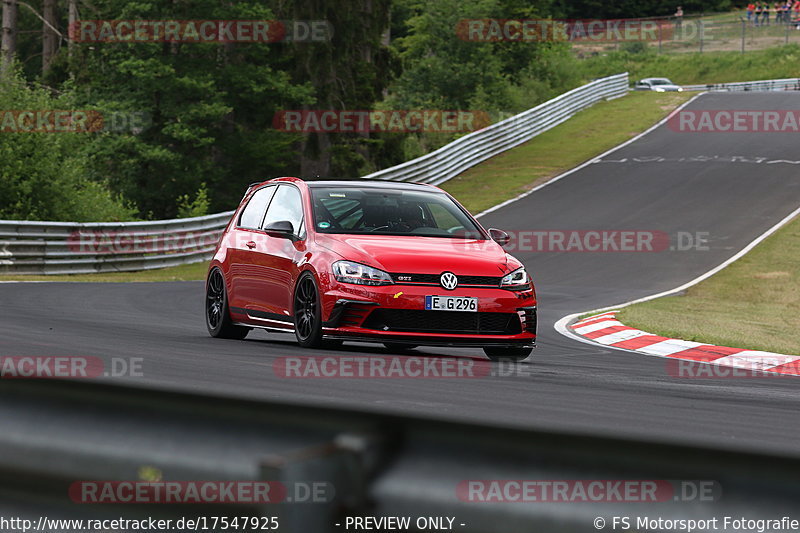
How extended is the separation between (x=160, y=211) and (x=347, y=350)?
32.7 meters

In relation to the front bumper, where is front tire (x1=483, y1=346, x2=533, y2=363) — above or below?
below

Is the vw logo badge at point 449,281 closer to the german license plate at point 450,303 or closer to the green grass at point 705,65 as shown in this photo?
the german license plate at point 450,303

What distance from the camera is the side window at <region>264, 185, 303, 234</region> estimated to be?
10.7m

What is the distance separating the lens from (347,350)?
9961mm

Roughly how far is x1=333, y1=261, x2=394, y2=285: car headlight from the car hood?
5 centimetres

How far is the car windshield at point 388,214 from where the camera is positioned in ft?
34.3

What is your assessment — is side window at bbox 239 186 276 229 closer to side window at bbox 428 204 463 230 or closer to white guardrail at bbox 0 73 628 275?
side window at bbox 428 204 463 230

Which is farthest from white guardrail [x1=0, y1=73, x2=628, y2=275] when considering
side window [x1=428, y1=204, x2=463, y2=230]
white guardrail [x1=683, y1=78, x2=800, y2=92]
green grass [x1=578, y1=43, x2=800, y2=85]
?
green grass [x1=578, y1=43, x2=800, y2=85]

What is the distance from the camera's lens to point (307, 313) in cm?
989

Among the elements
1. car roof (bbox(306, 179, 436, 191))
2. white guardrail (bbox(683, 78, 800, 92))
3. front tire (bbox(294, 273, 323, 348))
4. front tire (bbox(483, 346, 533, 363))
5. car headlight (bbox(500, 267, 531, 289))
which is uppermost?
white guardrail (bbox(683, 78, 800, 92))

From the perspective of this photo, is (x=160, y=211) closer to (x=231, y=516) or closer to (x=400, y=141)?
(x=400, y=141)

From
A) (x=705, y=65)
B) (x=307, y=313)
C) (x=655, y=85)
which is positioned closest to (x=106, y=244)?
(x=307, y=313)

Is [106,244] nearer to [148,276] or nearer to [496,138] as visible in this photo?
[148,276]

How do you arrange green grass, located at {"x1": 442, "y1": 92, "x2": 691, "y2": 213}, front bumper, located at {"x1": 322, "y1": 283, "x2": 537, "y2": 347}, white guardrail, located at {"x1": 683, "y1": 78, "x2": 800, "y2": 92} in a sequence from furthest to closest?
white guardrail, located at {"x1": 683, "y1": 78, "x2": 800, "y2": 92}
green grass, located at {"x1": 442, "y1": 92, "x2": 691, "y2": 213}
front bumper, located at {"x1": 322, "y1": 283, "x2": 537, "y2": 347}
